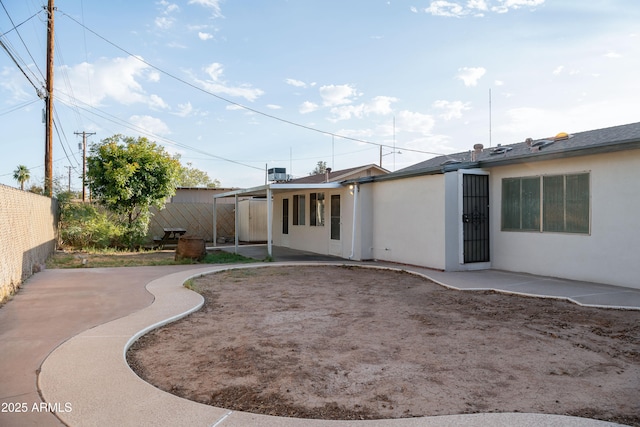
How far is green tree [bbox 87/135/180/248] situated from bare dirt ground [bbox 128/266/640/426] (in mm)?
9306

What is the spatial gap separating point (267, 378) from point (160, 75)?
53.5 ft

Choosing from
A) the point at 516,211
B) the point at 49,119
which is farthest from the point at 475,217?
the point at 49,119

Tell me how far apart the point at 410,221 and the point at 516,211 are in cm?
261

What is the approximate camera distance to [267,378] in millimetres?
3617

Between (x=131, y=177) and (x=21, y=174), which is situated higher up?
(x=21, y=174)

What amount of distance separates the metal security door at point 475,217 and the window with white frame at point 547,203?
1.48 ft

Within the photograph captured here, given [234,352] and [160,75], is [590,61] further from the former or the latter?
[160,75]

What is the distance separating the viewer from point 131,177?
14.8 meters

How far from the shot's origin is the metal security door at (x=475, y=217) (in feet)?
32.7

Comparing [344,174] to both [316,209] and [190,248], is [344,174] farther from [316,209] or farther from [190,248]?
[190,248]

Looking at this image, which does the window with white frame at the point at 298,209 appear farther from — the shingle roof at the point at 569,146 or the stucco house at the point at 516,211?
the shingle roof at the point at 569,146

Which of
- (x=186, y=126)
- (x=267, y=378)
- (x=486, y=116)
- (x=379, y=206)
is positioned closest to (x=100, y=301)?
(x=267, y=378)

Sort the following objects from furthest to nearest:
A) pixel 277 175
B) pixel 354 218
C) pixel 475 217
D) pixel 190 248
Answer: pixel 277 175
pixel 354 218
pixel 190 248
pixel 475 217

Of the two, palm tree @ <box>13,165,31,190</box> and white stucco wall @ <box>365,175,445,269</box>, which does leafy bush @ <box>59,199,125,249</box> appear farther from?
palm tree @ <box>13,165,31,190</box>
